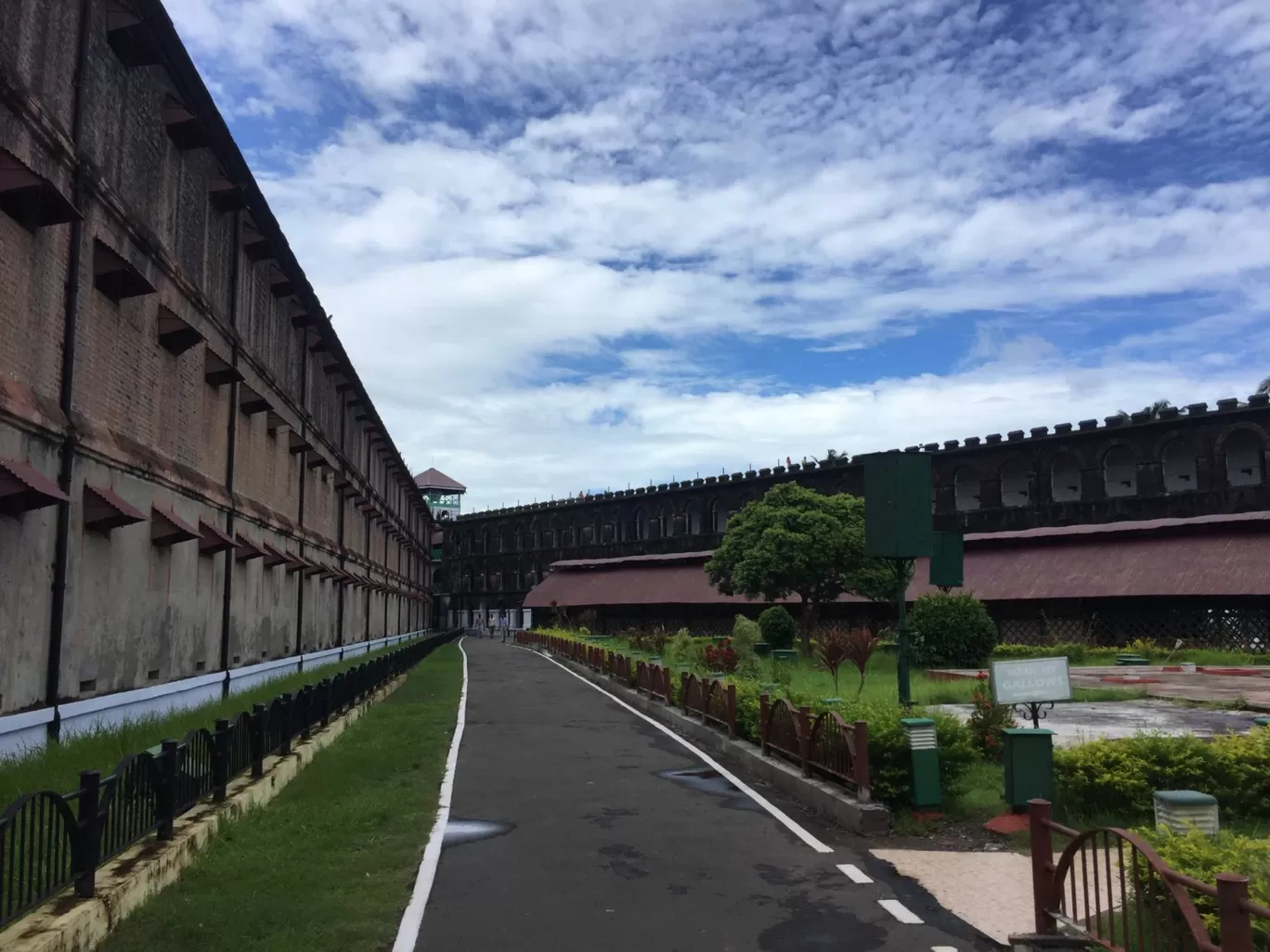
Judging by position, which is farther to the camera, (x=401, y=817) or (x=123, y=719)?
(x=123, y=719)

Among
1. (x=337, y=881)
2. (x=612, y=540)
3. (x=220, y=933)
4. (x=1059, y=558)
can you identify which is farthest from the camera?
(x=612, y=540)

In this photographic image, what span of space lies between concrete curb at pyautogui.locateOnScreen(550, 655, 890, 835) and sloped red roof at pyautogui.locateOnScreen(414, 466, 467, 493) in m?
82.5

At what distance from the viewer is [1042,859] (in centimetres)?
627

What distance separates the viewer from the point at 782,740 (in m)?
13.3

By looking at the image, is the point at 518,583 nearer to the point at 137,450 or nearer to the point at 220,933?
the point at 137,450

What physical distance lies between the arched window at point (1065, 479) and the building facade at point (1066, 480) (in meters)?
0.04

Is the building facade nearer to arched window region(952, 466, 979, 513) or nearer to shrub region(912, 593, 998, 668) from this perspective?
arched window region(952, 466, 979, 513)

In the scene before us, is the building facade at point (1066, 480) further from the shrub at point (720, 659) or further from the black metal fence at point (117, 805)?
the black metal fence at point (117, 805)

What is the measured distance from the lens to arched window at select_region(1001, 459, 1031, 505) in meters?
47.5

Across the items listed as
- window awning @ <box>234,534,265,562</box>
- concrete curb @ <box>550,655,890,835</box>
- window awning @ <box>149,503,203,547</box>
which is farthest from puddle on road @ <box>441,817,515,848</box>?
window awning @ <box>234,534,265,562</box>

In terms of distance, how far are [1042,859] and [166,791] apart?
20.8 ft

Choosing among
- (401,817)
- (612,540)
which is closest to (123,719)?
(401,817)

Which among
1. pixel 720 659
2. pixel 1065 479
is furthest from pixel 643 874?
pixel 1065 479

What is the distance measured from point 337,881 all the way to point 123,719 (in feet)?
21.6
